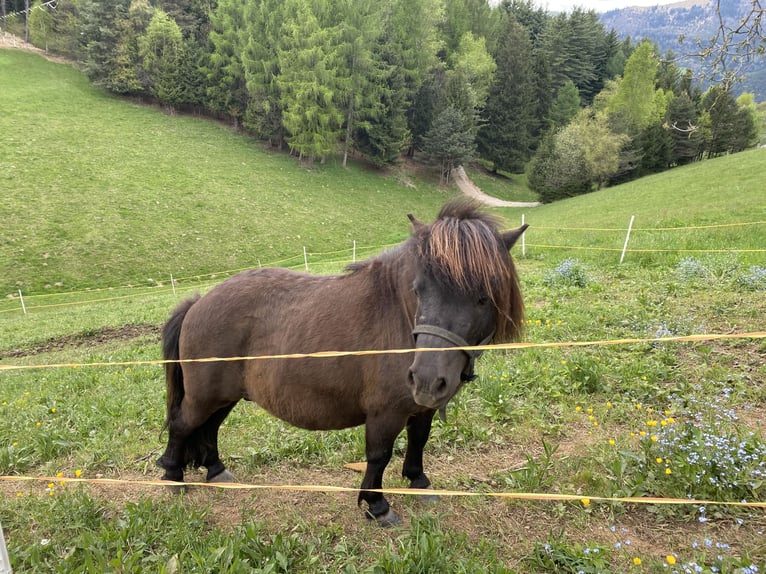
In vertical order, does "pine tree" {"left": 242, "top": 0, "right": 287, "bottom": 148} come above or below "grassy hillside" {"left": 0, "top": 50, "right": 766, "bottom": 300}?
above

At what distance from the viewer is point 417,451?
339 cm

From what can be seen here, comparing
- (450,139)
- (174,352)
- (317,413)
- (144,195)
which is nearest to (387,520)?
(317,413)

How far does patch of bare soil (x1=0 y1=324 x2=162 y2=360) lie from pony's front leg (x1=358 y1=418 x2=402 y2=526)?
8481 mm

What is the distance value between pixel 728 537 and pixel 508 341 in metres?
1.81

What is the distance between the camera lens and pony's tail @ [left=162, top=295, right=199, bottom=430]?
363cm

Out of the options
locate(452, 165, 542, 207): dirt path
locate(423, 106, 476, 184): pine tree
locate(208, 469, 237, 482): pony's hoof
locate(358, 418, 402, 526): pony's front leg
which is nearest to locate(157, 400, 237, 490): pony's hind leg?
locate(208, 469, 237, 482): pony's hoof

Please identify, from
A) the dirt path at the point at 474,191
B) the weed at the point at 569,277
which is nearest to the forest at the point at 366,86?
the dirt path at the point at 474,191

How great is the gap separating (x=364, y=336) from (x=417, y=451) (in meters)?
1.21

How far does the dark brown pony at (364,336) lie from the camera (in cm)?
233

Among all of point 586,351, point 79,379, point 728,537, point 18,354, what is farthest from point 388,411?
point 18,354

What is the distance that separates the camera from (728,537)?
2.61 m

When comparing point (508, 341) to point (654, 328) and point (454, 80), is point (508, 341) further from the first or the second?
point (454, 80)

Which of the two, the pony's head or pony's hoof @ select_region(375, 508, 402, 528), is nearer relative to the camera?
the pony's head

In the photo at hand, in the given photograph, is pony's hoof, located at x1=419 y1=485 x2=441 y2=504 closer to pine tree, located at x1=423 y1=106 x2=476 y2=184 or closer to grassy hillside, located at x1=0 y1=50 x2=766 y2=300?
grassy hillside, located at x1=0 y1=50 x2=766 y2=300
